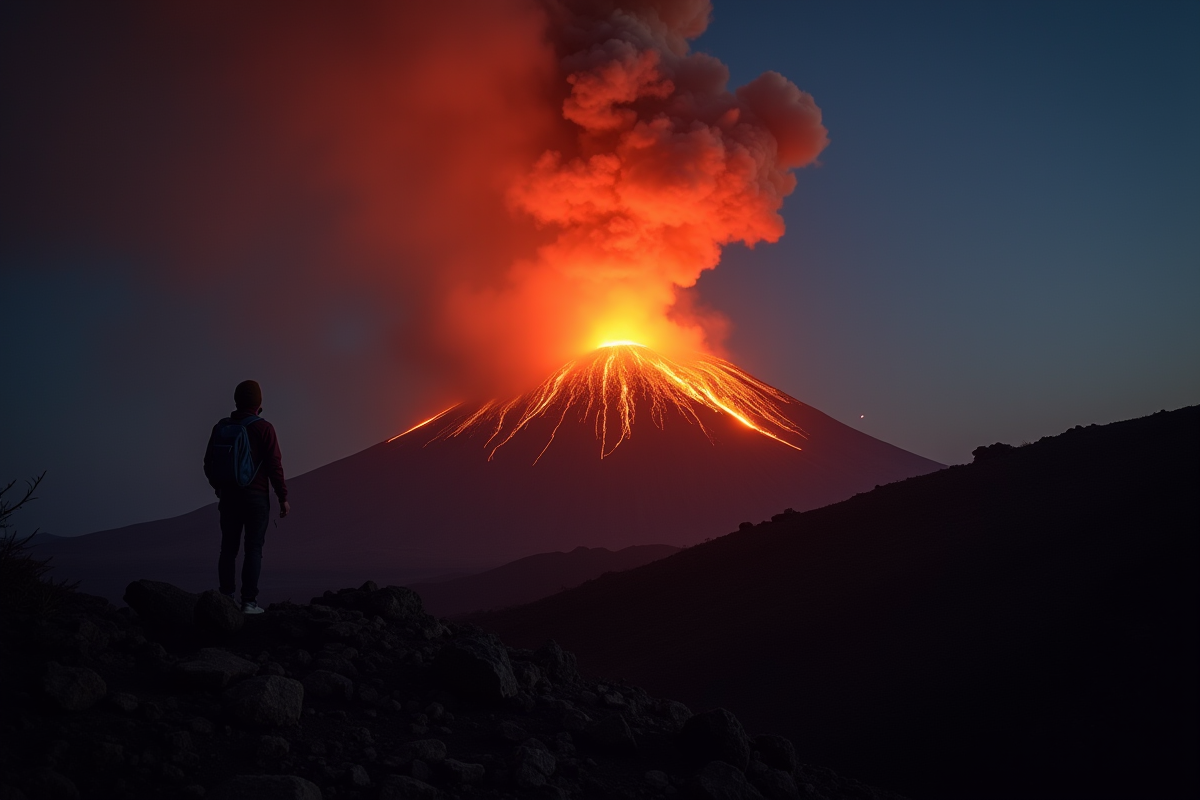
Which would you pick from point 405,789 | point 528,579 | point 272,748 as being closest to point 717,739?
point 405,789

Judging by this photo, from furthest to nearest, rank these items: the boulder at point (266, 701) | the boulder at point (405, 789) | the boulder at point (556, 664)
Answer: the boulder at point (556, 664), the boulder at point (266, 701), the boulder at point (405, 789)

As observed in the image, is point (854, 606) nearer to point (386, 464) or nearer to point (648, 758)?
point (648, 758)

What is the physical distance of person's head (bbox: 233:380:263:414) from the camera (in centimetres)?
525

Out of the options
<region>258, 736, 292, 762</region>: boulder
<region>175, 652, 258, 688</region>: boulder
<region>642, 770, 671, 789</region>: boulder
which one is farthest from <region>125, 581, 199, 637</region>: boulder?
<region>642, 770, 671, 789</region>: boulder

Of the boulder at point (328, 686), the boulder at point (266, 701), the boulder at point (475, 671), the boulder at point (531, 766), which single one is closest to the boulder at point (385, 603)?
the boulder at point (475, 671)

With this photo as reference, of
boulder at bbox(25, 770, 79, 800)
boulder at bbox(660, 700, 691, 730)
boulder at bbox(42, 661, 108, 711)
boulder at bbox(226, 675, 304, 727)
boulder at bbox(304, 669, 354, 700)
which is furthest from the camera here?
boulder at bbox(660, 700, 691, 730)

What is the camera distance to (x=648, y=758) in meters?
4.25

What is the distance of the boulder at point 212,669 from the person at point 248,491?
0.94 metres

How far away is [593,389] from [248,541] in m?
70.1

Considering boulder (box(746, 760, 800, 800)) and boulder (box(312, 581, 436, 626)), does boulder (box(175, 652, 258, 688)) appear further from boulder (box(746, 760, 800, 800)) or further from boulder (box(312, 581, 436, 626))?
boulder (box(746, 760, 800, 800))

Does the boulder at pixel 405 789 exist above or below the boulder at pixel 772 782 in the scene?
above

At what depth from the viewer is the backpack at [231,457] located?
16.3 feet

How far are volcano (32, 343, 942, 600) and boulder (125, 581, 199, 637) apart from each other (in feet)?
130

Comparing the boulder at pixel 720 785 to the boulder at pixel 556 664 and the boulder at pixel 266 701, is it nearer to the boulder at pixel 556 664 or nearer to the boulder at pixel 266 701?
the boulder at pixel 556 664
